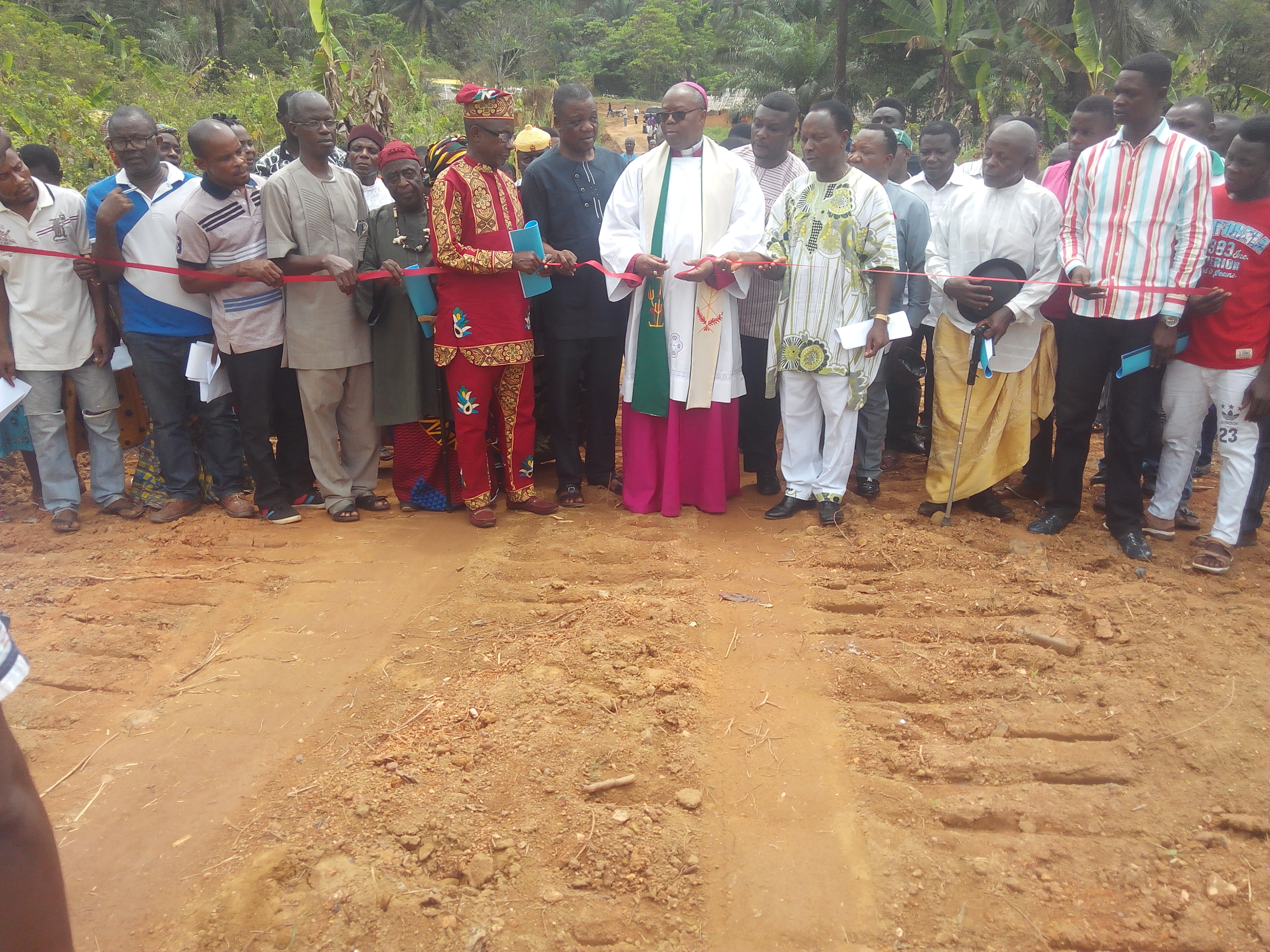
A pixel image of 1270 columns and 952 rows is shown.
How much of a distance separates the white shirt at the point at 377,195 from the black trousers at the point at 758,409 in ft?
7.34

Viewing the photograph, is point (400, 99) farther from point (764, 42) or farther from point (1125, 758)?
point (1125, 758)

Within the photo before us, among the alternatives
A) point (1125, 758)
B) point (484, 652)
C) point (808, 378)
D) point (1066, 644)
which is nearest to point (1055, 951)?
point (1125, 758)

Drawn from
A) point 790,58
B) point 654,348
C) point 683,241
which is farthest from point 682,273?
point 790,58

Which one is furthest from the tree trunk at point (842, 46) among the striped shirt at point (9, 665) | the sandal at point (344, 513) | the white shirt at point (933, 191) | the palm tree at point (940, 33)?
the striped shirt at point (9, 665)

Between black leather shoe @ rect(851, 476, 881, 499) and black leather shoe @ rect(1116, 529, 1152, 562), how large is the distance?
1.25 meters

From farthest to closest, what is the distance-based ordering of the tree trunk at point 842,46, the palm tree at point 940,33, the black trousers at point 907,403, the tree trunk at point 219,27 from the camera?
1. the tree trunk at point 219,27
2. the tree trunk at point 842,46
3. the palm tree at point 940,33
4. the black trousers at point 907,403

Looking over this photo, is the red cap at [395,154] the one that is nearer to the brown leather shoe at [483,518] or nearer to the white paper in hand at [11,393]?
the brown leather shoe at [483,518]

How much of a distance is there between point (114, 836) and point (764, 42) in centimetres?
2888

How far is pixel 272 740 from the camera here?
296cm

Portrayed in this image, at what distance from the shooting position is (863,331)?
4.46m

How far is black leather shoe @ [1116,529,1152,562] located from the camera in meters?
4.27

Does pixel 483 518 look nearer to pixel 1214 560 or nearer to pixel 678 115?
pixel 678 115

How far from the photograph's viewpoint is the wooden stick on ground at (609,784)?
268 centimetres

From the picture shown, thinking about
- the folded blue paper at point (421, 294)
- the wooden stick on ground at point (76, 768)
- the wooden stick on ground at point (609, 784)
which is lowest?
the wooden stick on ground at point (76, 768)
